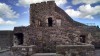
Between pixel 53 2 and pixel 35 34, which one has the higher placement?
pixel 53 2

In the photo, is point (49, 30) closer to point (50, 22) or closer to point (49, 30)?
point (49, 30)

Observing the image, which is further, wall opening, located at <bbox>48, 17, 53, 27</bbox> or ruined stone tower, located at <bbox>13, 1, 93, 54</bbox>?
wall opening, located at <bbox>48, 17, 53, 27</bbox>

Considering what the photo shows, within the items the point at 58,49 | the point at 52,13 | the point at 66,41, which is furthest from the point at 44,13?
the point at 58,49

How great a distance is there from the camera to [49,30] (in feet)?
55.2

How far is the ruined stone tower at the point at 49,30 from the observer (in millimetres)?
16562

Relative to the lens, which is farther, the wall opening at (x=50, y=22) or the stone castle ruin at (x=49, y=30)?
the wall opening at (x=50, y=22)

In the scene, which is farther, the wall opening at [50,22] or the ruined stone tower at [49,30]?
the wall opening at [50,22]

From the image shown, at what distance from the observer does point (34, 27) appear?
1717 cm

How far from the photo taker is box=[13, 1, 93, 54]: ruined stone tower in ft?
54.3

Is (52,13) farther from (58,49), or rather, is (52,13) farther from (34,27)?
(58,49)

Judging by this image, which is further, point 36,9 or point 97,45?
point 97,45

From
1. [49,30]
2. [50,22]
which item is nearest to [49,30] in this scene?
[49,30]

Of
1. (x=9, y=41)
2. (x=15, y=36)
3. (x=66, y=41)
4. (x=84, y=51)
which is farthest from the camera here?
(x=9, y=41)

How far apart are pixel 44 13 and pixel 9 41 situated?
7.72 metres
